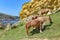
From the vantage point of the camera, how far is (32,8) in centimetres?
3525

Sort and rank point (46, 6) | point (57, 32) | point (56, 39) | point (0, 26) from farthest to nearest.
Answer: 1. point (46, 6)
2. point (0, 26)
3. point (57, 32)
4. point (56, 39)

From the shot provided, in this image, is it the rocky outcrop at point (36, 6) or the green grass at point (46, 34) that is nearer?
the green grass at point (46, 34)

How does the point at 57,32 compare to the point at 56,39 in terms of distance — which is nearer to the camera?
the point at 56,39

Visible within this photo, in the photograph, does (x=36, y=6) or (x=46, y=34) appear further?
(x=36, y=6)

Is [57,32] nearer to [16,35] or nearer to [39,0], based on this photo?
[16,35]

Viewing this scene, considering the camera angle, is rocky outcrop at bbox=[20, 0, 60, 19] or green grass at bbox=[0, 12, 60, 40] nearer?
green grass at bbox=[0, 12, 60, 40]

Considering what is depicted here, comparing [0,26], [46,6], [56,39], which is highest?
[46,6]

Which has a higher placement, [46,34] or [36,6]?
[36,6]

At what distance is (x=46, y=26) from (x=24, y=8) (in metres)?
16.9

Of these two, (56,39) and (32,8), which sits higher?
(32,8)

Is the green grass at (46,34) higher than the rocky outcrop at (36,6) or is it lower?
lower

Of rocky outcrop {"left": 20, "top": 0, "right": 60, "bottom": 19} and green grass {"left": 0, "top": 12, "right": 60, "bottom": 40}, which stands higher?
rocky outcrop {"left": 20, "top": 0, "right": 60, "bottom": 19}

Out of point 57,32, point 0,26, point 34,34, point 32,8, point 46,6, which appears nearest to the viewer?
point 57,32

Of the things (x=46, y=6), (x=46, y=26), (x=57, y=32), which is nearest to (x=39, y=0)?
(x=46, y=6)
